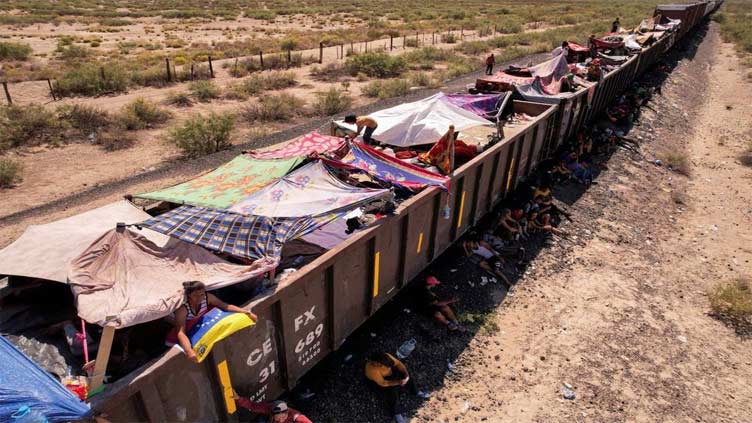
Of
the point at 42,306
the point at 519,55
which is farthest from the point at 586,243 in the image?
the point at 519,55

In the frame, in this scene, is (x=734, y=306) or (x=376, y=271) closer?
(x=376, y=271)

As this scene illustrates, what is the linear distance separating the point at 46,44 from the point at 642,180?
1549 inches

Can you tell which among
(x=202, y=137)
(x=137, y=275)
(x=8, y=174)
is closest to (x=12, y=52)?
(x=8, y=174)

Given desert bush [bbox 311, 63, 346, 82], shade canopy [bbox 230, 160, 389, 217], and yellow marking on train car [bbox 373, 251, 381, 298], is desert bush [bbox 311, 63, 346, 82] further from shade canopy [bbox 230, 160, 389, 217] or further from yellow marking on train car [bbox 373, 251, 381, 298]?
yellow marking on train car [bbox 373, 251, 381, 298]

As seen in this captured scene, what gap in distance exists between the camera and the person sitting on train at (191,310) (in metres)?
3.18

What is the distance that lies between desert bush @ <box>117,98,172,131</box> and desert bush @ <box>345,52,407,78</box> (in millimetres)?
10540

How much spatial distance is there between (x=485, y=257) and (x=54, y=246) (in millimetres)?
5399

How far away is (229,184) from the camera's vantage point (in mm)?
5328

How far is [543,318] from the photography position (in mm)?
6160

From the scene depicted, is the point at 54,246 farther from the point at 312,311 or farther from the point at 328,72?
the point at 328,72

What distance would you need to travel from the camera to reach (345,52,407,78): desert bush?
74.3ft

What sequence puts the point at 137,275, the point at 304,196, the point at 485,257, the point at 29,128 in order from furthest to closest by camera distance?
the point at 29,128 → the point at 485,257 → the point at 304,196 → the point at 137,275

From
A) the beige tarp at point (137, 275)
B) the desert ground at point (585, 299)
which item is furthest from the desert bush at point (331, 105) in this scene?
the beige tarp at point (137, 275)

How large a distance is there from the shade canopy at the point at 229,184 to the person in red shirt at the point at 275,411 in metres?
1.99
